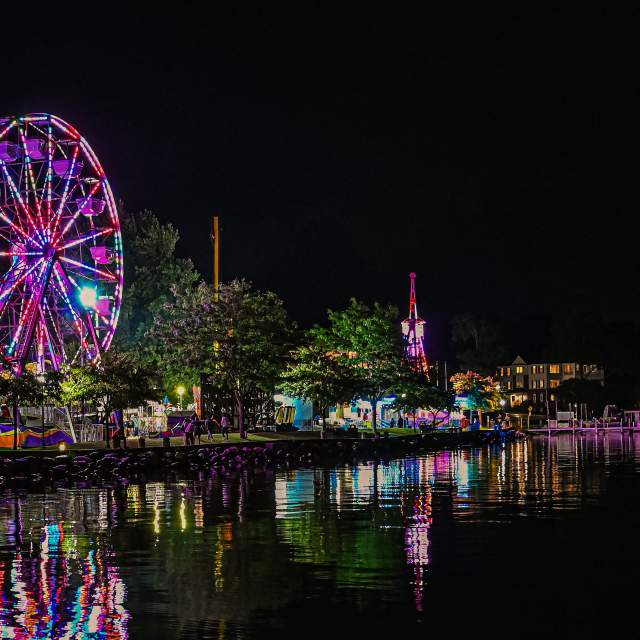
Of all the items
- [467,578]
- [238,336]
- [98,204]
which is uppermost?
[98,204]

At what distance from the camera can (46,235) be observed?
60.8 metres

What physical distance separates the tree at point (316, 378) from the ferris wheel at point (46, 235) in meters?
17.4

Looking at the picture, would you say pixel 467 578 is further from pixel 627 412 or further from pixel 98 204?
pixel 627 412

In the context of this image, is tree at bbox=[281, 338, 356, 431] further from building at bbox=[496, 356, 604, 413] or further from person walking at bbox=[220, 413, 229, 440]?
building at bbox=[496, 356, 604, 413]

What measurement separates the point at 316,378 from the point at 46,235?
25273 millimetres

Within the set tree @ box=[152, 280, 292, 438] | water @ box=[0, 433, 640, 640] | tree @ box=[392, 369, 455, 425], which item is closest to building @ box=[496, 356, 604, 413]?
tree @ box=[392, 369, 455, 425]

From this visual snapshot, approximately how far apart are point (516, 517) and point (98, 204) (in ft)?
131

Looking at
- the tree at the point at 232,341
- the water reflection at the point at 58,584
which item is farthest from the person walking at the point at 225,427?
the water reflection at the point at 58,584

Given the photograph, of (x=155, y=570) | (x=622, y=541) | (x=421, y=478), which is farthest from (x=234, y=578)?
(x=421, y=478)

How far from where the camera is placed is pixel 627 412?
15450 cm

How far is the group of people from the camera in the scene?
62.2 meters

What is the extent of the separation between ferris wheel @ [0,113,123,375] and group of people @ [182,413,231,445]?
588cm

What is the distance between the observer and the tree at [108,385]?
2313 inches

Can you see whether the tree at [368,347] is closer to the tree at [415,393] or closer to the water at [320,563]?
the tree at [415,393]
